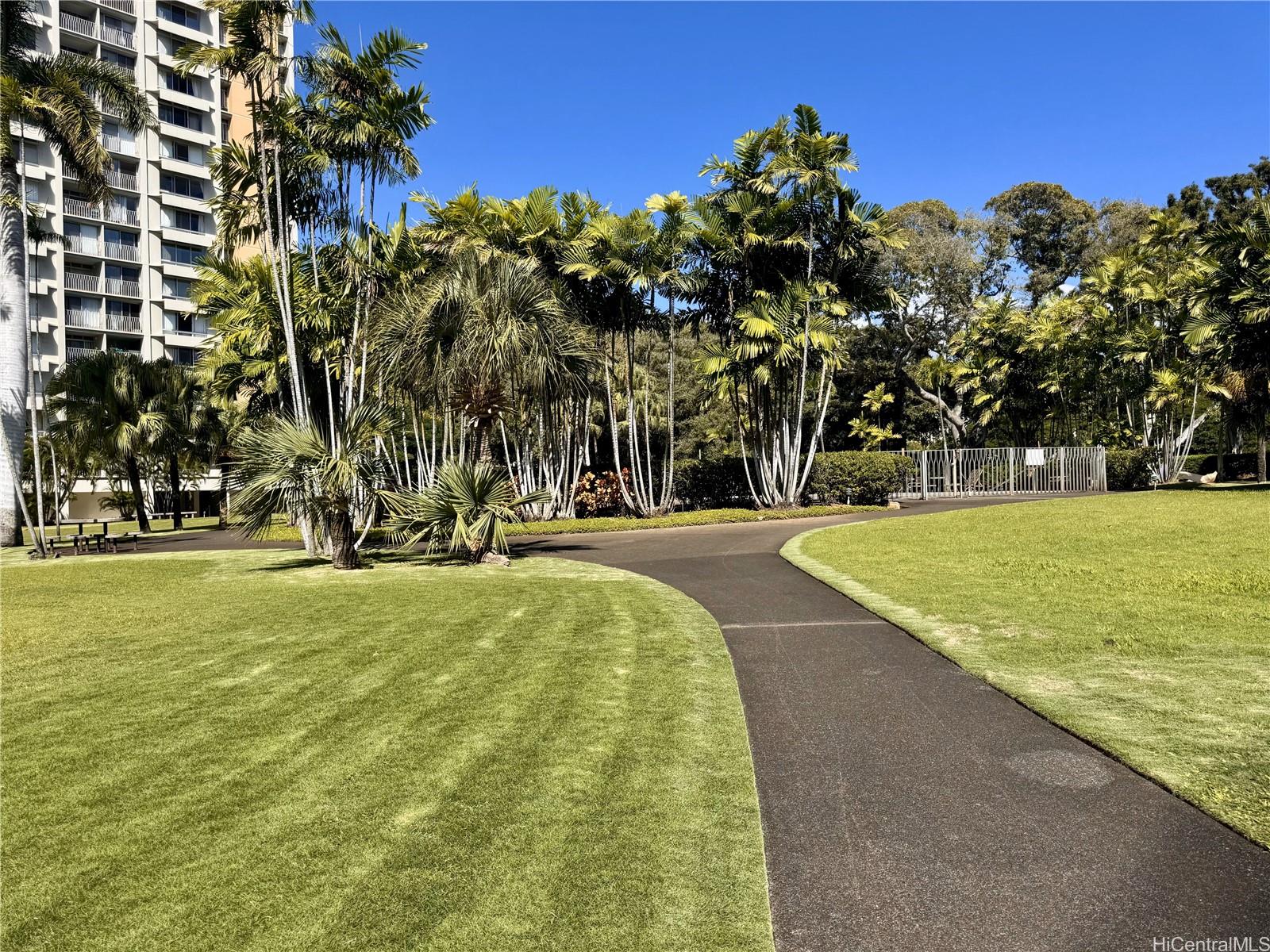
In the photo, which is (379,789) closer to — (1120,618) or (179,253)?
(1120,618)

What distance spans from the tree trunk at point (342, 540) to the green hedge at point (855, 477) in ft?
59.6

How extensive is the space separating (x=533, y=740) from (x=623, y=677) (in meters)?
1.63

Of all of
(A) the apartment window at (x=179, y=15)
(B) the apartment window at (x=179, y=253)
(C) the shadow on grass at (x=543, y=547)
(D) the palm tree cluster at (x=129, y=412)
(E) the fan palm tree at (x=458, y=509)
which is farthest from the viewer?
(A) the apartment window at (x=179, y=15)

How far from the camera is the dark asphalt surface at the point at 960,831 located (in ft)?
9.95

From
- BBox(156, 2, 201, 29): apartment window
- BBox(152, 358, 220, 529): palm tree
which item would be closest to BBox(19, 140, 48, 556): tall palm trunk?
BBox(152, 358, 220, 529): palm tree

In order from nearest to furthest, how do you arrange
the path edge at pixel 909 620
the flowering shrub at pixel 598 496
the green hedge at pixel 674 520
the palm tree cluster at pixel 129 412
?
the path edge at pixel 909 620, the green hedge at pixel 674 520, the palm tree cluster at pixel 129 412, the flowering shrub at pixel 598 496

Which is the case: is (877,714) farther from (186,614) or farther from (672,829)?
(186,614)

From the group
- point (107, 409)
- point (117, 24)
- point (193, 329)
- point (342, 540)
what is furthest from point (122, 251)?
point (342, 540)

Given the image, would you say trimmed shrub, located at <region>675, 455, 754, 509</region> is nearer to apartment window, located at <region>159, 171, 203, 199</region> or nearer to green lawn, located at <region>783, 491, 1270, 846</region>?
green lawn, located at <region>783, 491, 1270, 846</region>

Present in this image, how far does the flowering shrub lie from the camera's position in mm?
28188

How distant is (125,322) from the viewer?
54.7 metres

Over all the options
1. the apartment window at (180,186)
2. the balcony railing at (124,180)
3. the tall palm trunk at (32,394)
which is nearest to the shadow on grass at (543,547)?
the tall palm trunk at (32,394)

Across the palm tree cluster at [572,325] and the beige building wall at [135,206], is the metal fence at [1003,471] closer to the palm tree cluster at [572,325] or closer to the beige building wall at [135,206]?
the palm tree cluster at [572,325]

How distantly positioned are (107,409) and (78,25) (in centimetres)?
4233
